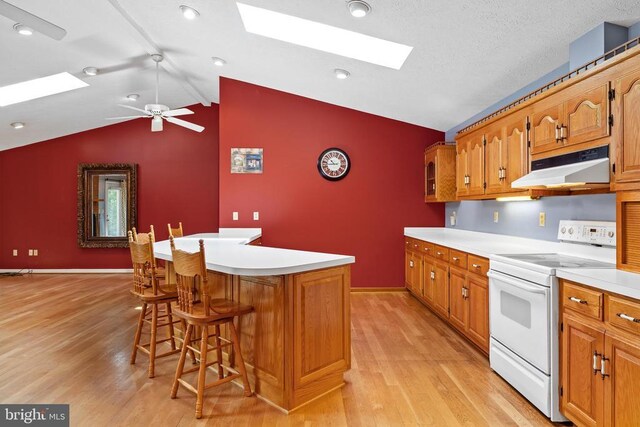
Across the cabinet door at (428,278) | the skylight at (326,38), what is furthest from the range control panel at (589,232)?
the skylight at (326,38)

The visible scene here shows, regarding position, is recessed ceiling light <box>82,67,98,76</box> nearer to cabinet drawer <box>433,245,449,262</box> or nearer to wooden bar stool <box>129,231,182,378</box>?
wooden bar stool <box>129,231,182,378</box>

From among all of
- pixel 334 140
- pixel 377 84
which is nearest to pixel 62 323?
pixel 334 140

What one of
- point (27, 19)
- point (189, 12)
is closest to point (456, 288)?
point (189, 12)

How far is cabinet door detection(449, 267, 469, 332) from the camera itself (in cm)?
331

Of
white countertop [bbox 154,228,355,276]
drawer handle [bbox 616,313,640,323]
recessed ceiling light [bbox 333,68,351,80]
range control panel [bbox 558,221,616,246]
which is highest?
recessed ceiling light [bbox 333,68,351,80]

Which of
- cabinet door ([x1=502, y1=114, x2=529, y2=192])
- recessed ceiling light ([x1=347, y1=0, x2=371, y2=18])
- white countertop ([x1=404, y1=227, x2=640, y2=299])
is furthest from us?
cabinet door ([x1=502, y1=114, x2=529, y2=192])

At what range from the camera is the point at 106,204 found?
6.84 metres

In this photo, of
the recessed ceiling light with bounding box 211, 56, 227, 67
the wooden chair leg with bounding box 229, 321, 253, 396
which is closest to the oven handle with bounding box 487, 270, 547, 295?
the wooden chair leg with bounding box 229, 321, 253, 396

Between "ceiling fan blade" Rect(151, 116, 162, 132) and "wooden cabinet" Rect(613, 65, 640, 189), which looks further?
"ceiling fan blade" Rect(151, 116, 162, 132)

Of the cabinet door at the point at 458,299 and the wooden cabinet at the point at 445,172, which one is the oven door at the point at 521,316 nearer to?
the cabinet door at the point at 458,299

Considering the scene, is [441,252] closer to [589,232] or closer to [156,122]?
[589,232]

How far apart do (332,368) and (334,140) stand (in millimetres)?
3543

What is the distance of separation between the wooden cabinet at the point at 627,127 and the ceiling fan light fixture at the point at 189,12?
10.8ft

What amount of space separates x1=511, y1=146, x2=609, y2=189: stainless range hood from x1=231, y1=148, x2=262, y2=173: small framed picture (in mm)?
3582
